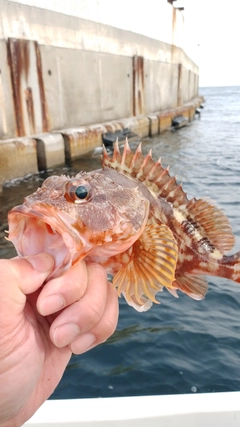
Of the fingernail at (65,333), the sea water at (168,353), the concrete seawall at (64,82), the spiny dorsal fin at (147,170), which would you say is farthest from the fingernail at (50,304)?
the concrete seawall at (64,82)

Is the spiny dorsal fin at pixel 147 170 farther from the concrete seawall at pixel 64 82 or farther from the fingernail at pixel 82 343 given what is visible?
the concrete seawall at pixel 64 82

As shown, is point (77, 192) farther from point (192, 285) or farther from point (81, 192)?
point (192, 285)

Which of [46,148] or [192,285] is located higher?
[192,285]

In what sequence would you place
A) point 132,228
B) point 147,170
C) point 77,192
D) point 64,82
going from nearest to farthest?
point 77,192 < point 132,228 < point 147,170 < point 64,82

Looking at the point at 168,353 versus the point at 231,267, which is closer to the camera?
the point at 231,267

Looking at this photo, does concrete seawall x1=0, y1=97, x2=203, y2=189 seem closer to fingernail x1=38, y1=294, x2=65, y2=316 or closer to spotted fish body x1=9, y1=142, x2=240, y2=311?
spotted fish body x1=9, y1=142, x2=240, y2=311

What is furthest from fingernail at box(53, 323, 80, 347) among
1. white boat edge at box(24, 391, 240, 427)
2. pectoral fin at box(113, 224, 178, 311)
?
white boat edge at box(24, 391, 240, 427)

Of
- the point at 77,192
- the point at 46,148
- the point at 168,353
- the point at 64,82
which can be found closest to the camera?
the point at 77,192

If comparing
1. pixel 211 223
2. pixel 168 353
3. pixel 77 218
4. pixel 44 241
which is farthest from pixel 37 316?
pixel 168 353
